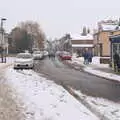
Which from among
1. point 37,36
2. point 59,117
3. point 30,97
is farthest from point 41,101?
point 37,36

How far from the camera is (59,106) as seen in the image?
1184cm

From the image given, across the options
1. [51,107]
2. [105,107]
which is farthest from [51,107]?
[105,107]

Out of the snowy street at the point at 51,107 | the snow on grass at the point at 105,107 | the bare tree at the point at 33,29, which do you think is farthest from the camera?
the bare tree at the point at 33,29

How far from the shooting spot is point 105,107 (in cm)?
1252

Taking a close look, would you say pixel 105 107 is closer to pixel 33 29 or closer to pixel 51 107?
pixel 51 107

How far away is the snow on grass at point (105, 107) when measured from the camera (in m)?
10.9

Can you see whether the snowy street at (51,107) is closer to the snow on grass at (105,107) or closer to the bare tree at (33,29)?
the snow on grass at (105,107)

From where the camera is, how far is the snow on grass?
10872 mm

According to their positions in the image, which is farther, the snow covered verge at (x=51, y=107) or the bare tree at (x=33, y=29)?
the bare tree at (x=33, y=29)

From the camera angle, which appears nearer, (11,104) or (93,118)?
(93,118)

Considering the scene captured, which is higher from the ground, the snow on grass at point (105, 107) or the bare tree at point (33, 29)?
the bare tree at point (33, 29)

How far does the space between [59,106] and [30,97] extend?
2.11 metres

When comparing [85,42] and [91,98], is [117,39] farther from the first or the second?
[85,42]

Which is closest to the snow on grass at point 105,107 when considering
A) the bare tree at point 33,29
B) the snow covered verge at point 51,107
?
the snow covered verge at point 51,107
